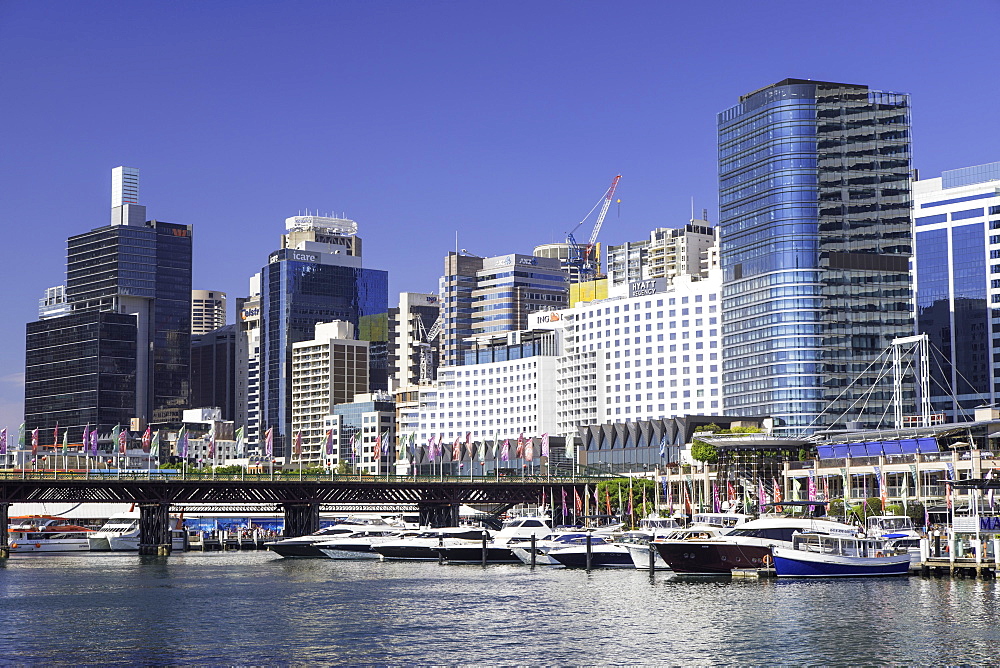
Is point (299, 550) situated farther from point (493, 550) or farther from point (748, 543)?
point (748, 543)

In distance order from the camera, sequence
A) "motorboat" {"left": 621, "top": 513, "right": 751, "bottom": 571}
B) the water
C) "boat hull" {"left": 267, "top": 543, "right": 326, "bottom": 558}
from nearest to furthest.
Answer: the water < "motorboat" {"left": 621, "top": 513, "right": 751, "bottom": 571} < "boat hull" {"left": 267, "top": 543, "right": 326, "bottom": 558}

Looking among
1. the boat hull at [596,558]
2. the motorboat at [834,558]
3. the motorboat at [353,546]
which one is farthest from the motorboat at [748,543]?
the motorboat at [353,546]

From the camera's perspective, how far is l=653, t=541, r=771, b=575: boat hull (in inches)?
5305

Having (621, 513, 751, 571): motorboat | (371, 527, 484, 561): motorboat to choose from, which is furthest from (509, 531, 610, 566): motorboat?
(371, 527, 484, 561): motorboat

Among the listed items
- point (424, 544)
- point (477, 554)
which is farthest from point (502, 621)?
point (424, 544)

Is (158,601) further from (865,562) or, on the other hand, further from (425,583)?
(865,562)

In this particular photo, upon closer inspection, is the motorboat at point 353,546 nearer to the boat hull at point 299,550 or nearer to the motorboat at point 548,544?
the boat hull at point 299,550

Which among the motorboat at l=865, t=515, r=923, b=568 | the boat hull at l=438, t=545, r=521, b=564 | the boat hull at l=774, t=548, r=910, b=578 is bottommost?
the boat hull at l=438, t=545, r=521, b=564

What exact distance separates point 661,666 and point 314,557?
121 meters

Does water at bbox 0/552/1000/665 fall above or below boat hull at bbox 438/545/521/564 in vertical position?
below

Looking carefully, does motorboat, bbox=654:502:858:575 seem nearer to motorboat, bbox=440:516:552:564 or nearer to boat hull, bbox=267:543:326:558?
motorboat, bbox=440:516:552:564

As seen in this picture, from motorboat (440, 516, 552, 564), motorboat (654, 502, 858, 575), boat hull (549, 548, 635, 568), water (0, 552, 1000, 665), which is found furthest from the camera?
motorboat (440, 516, 552, 564)

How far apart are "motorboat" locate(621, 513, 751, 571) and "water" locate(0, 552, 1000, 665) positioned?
3.69 meters

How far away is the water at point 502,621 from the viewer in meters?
87.8
